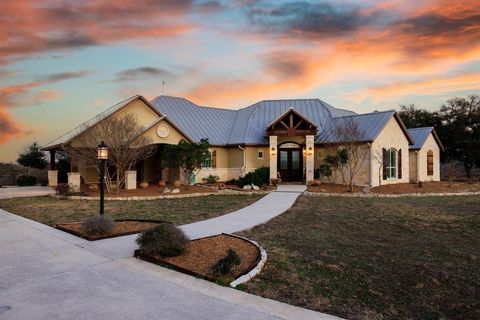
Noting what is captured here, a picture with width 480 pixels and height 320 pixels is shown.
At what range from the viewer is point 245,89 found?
1057 inches

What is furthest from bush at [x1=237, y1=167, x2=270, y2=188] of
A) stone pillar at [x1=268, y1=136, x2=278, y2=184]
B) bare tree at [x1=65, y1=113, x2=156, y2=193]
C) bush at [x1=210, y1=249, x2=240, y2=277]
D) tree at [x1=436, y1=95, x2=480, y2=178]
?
tree at [x1=436, y1=95, x2=480, y2=178]

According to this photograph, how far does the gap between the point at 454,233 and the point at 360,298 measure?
6.46 m

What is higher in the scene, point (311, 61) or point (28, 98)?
point (311, 61)

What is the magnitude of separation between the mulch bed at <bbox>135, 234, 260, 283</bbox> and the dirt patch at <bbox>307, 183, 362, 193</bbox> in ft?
43.8

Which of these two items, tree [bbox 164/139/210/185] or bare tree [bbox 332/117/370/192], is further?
bare tree [bbox 332/117/370/192]

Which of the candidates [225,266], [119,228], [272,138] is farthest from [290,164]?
[225,266]

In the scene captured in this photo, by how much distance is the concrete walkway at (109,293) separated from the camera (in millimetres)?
4688

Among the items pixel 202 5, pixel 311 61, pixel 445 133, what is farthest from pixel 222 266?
pixel 445 133

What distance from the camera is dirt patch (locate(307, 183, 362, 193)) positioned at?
21.2 m

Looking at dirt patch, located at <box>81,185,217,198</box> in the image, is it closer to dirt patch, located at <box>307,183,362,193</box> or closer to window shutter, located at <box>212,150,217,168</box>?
window shutter, located at <box>212,150,217,168</box>

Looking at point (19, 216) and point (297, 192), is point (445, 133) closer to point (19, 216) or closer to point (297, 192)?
point (297, 192)

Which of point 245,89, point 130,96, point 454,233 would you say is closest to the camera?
point 454,233

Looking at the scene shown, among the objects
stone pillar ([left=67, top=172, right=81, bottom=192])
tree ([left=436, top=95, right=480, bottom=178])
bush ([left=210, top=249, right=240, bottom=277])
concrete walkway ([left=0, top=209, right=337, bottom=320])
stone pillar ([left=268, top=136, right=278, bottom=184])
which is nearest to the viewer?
concrete walkway ([left=0, top=209, right=337, bottom=320])

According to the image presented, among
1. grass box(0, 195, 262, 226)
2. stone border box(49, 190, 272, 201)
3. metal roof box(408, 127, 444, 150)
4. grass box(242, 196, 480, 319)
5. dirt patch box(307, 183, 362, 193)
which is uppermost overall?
metal roof box(408, 127, 444, 150)
